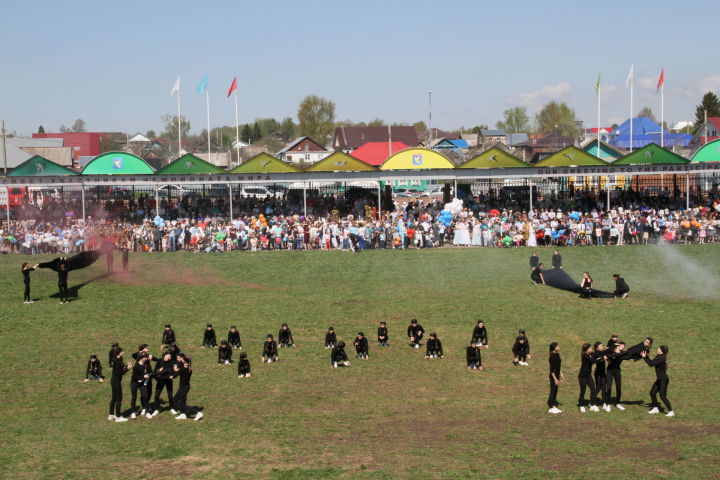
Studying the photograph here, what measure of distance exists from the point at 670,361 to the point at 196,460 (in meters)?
12.2

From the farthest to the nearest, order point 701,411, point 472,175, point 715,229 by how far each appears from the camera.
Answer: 1. point 472,175
2. point 715,229
3. point 701,411

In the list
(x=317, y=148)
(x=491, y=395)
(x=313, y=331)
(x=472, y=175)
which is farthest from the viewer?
(x=317, y=148)

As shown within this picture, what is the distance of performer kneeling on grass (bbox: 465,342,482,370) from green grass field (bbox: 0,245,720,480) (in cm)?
44

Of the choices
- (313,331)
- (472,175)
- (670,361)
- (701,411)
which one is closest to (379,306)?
(313,331)

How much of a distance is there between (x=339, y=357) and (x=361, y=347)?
2.85 feet

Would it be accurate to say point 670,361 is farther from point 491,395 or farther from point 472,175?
point 472,175

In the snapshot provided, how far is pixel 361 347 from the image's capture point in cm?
2153

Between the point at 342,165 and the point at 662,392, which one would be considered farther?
the point at 342,165

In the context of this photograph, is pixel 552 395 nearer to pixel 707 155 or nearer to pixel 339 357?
pixel 339 357

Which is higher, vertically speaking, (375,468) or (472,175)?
(472,175)

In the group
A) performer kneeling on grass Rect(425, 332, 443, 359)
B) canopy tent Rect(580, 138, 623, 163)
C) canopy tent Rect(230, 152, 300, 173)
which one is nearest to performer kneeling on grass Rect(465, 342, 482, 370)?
performer kneeling on grass Rect(425, 332, 443, 359)

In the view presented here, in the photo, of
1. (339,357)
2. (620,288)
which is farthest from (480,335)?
(620,288)

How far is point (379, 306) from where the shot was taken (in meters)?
27.9

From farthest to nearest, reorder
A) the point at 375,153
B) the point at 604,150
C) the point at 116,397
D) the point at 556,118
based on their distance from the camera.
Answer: the point at 556,118 → the point at 375,153 → the point at 604,150 → the point at 116,397
